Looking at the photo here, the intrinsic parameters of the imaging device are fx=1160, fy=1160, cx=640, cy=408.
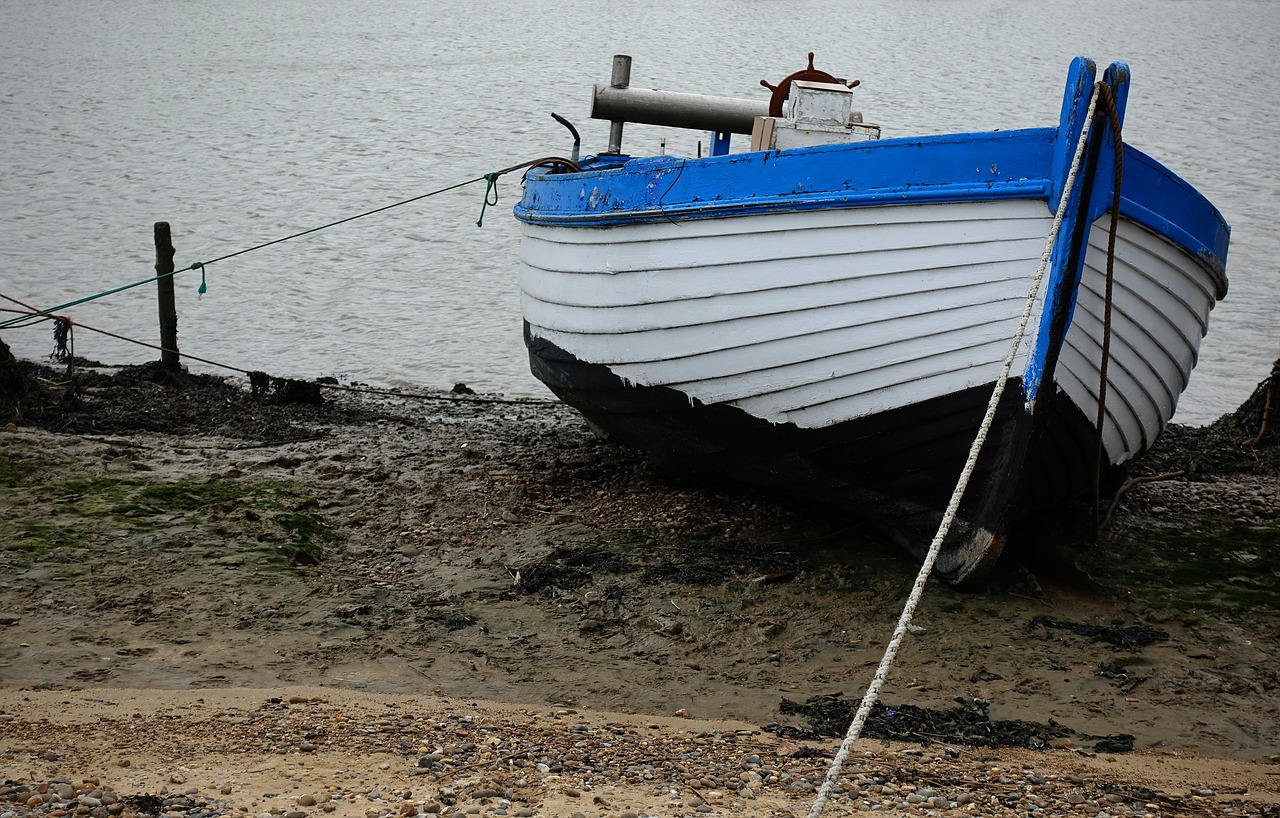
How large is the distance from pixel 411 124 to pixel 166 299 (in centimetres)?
1400

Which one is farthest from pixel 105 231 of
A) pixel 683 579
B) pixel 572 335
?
pixel 683 579

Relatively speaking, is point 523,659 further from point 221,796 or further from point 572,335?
point 572,335

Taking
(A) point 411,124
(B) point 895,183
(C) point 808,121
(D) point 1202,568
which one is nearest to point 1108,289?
(B) point 895,183

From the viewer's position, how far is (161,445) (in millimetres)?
7406

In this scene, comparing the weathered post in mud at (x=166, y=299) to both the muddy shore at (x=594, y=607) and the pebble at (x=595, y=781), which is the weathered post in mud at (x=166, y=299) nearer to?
the muddy shore at (x=594, y=607)

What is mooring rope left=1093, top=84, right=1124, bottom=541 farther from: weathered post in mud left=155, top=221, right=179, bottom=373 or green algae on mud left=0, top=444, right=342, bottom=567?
weathered post in mud left=155, top=221, right=179, bottom=373

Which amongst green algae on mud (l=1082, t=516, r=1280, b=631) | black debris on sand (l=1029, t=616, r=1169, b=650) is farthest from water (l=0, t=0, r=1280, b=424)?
black debris on sand (l=1029, t=616, r=1169, b=650)

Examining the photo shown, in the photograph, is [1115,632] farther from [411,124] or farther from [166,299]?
[411,124]

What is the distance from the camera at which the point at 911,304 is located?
4773 mm

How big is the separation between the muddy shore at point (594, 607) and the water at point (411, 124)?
4.31 m

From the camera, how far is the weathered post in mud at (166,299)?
31.1 feet

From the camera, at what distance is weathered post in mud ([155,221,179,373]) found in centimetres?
949

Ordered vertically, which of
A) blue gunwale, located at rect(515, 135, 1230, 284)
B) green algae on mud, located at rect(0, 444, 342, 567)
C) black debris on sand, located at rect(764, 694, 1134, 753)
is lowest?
black debris on sand, located at rect(764, 694, 1134, 753)

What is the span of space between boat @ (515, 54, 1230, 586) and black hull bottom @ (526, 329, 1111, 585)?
0.01 metres
